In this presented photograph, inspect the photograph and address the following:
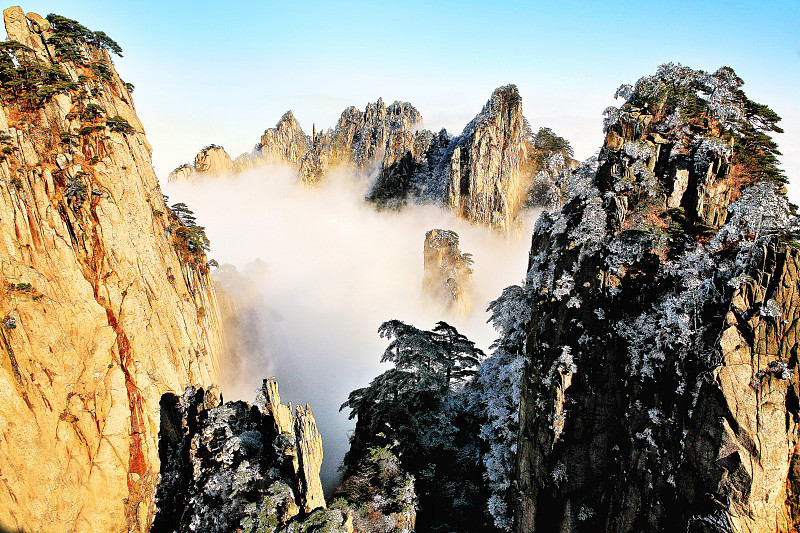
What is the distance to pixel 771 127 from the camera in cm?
1731

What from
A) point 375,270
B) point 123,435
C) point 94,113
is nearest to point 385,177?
point 375,270

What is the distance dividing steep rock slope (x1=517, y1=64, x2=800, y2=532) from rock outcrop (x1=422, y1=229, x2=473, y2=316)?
31431 mm

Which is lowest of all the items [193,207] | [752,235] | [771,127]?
[752,235]

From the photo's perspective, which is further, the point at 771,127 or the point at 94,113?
the point at 94,113

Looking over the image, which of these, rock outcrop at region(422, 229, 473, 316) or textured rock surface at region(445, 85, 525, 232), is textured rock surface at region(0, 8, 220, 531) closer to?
rock outcrop at region(422, 229, 473, 316)

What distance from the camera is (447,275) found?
53.8m

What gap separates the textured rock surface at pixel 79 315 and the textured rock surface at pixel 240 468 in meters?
1.03

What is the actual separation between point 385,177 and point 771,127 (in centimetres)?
6971

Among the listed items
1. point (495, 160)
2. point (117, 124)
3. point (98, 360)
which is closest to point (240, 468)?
point (98, 360)

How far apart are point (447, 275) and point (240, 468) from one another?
3775 cm

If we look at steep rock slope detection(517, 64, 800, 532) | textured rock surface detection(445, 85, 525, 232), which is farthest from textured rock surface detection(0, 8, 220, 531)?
textured rock surface detection(445, 85, 525, 232)

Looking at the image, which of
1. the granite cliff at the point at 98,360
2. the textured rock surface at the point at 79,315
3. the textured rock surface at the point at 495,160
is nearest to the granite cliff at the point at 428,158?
the textured rock surface at the point at 495,160

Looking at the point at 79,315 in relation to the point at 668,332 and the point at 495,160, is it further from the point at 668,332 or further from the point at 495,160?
the point at 495,160

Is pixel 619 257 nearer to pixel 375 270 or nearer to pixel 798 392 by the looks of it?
pixel 798 392
